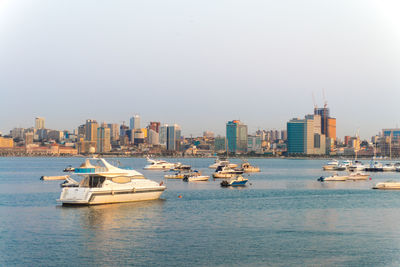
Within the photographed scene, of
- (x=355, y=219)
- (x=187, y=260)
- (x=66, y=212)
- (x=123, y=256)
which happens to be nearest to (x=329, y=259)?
(x=187, y=260)

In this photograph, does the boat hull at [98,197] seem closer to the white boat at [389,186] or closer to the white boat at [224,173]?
the white boat at [389,186]

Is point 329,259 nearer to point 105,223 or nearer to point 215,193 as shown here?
point 105,223

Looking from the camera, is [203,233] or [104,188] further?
[104,188]

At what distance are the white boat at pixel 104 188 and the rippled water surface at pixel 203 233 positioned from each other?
0.96 meters

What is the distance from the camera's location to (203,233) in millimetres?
34594

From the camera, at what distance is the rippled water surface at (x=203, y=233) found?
2786cm

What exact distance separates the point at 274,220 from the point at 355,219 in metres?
6.25

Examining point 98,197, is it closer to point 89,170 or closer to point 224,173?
point 89,170

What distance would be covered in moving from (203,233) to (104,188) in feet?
47.3

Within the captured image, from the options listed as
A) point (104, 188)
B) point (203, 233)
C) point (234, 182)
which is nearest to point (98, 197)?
point (104, 188)

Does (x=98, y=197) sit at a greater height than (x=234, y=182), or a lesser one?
greater

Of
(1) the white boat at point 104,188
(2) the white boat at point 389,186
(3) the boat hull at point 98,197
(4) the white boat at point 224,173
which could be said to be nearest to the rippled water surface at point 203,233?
(3) the boat hull at point 98,197

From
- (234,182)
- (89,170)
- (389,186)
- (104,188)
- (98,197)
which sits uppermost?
(89,170)

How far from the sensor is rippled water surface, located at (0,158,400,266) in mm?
27859
